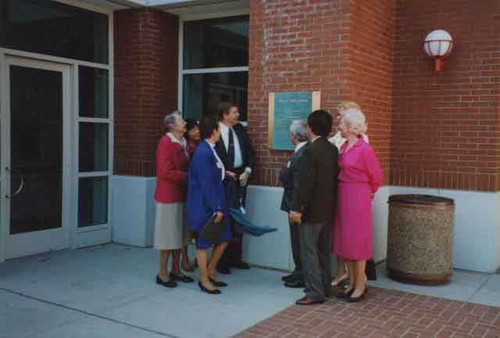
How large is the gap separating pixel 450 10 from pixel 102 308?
18.0 ft

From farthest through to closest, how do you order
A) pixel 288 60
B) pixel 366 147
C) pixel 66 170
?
pixel 66 170 < pixel 288 60 < pixel 366 147

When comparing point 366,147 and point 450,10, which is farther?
point 450,10

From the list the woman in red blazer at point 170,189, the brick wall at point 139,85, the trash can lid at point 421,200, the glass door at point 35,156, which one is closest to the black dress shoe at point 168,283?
the woman in red blazer at point 170,189

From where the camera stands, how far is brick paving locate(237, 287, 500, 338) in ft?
16.4

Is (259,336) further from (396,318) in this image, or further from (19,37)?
(19,37)

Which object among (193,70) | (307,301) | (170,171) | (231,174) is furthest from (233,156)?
(193,70)

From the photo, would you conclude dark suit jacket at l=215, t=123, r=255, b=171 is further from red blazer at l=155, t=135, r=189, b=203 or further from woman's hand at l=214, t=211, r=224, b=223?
woman's hand at l=214, t=211, r=224, b=223

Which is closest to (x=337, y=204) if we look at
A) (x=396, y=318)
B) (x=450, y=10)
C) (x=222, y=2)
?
(x=396, y=318)

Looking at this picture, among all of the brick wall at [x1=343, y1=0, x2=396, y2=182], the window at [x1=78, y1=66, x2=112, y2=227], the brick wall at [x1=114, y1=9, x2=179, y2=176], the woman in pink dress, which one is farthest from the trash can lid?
the window at [x1=78, y1=66, x2=112, y2=227]

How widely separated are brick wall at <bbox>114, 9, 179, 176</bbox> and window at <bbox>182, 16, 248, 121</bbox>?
373 mm

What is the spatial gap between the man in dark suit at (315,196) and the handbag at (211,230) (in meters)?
0.77

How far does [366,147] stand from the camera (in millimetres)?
5824

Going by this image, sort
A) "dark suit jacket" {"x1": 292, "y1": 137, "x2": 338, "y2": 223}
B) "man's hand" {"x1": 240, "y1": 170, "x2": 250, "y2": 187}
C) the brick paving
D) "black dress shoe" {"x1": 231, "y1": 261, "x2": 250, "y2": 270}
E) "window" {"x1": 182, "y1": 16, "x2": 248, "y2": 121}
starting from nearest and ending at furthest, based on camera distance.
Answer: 1. the brick paving
2. "dark suit jacket" {"x1": 292, "y1": 137, "x2": 338, "y2": 223}
3. "man's hand" {"x1": 240, "y1": 170, "x2": 250, "y2": 187}
4. "black dress shoe" {"x1": 231, "y1": 261, "x2": 250, "y2": 270}
5. "window" {"x1": 182, "y1": 16, "x2": 248, "y2": 121}

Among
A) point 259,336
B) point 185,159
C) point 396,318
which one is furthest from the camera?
point 185,159
